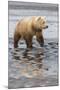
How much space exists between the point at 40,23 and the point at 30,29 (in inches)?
2.5

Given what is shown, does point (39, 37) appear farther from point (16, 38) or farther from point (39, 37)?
point (16, 38)

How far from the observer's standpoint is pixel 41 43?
1272 mm

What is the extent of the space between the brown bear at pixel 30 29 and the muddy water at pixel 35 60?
2cm

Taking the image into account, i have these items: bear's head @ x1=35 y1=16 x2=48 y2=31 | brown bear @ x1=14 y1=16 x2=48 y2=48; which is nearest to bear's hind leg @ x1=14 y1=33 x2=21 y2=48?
brown bear @ x1=14 y1=16 x2=48 y2=48

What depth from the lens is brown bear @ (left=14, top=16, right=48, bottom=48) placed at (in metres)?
1.24

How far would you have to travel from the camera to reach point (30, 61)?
1.26 metres

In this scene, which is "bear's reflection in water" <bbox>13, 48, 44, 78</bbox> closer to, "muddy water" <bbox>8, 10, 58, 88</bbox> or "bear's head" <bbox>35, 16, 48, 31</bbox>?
"muddy water" <bbox>8, 10, 58, 88</bbox>

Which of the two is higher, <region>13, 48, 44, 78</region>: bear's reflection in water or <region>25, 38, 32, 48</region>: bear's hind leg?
<region>25, 38, 32, 48</region>: bear's hind leg

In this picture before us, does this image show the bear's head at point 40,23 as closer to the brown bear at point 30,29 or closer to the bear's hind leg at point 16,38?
the brown bear at point 30,29

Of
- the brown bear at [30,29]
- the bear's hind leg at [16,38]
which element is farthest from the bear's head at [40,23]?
the bear's hind leg at [16,38]

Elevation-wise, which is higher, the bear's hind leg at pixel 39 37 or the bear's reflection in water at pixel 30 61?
the bear's hind leg at pixel 39 37

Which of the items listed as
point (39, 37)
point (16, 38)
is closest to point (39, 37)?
point (39, 37)

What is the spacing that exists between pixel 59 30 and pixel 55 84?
29 cm

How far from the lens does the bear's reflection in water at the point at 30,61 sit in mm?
1250
